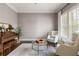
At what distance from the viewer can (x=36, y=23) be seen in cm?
791

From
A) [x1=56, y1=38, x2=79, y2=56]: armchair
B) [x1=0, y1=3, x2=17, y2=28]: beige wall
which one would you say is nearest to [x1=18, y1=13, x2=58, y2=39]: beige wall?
[x1=0, y1=3, x2=17, y2=28]: beige wall

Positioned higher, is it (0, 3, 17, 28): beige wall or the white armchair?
(0, 3, 17, 28): beige wall

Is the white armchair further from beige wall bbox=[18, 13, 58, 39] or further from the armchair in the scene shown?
the armchair

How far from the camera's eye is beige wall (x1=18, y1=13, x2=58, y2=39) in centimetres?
774

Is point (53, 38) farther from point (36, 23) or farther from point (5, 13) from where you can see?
point (5, 13)

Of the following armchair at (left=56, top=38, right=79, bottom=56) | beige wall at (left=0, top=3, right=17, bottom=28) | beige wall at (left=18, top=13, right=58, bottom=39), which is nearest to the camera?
armchair at (left=56, top=38, right=79, bottom=56)

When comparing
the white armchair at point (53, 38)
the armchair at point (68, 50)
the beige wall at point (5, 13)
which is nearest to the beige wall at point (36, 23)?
the white armchair at point (53, 38)

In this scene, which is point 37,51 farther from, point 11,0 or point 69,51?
point 11,0

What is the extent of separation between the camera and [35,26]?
7953 millimetres

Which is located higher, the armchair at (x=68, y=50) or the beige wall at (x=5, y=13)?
the beige wall at (x=5, y=13)

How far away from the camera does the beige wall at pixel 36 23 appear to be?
774 cm

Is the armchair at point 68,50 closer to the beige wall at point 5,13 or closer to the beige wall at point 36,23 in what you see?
the beige wall at point 5,13

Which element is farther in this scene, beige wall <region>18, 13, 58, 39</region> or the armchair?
beige wall <region>18, 13, 58, 39</region>

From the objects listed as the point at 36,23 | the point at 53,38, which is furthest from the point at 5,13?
the point at 36,23
